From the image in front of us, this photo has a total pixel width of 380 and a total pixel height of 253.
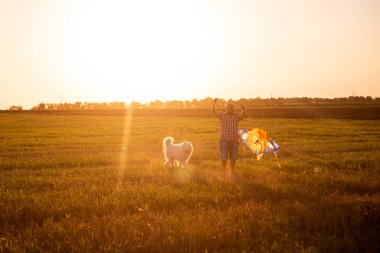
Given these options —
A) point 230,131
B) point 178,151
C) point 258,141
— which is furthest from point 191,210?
point 258,141

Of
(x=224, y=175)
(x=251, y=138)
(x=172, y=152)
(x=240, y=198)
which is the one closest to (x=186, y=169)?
(x=172, y=152)

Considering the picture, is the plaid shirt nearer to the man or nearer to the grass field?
the man

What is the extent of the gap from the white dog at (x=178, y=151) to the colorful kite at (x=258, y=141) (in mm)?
2089

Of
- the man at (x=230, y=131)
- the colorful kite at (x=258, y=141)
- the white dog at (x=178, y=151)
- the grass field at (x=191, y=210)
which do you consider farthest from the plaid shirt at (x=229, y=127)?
the white dog at (x=178, y=151)

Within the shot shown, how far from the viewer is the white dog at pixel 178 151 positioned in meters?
12.1

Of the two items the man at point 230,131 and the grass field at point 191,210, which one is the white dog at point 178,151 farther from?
the man at point 230,131

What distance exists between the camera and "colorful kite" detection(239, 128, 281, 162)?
40.6 feet

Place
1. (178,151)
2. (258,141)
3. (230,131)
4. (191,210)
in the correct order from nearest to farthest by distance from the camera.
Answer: (191,210)
(230,131)
(178,151)
(258,141)

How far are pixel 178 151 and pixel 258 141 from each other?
3.11m

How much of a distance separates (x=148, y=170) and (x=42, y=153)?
28.3ft

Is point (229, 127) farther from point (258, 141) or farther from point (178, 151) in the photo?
point (178, 151)

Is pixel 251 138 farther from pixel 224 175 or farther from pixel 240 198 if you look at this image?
pixel 240 198

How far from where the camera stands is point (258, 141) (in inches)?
493

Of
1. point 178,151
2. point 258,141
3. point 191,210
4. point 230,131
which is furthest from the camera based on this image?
point 258,141
